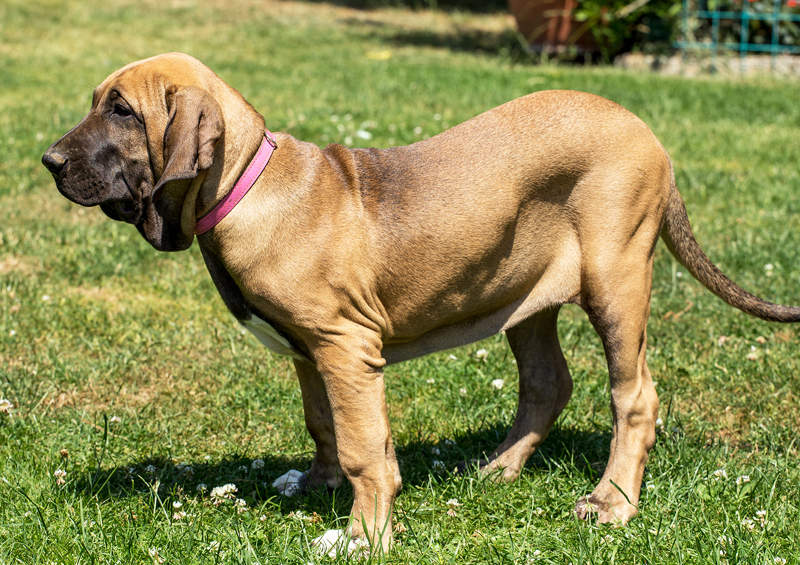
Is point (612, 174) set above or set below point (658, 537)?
above

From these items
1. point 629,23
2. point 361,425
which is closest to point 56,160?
point 361,425

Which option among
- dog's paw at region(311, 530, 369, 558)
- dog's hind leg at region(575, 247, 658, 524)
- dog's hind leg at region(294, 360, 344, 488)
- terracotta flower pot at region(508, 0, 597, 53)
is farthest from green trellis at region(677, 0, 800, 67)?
dog's paw at region(311, 530, 369, 558)

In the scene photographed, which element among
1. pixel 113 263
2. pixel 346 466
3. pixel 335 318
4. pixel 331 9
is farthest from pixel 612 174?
pixel 331 9

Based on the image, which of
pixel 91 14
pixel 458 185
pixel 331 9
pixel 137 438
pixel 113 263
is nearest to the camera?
pixel 458 185

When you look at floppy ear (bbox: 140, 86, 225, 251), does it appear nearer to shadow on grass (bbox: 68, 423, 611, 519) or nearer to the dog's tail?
shadow on grass (bbox: 68, 423, 611, 519)

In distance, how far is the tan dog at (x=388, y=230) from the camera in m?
3.18

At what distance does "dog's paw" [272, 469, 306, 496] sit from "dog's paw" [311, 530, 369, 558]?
0.46 m

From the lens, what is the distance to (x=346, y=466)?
333 cm

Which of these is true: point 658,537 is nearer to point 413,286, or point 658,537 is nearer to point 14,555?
point 413,286

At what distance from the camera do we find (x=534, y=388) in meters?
4.05

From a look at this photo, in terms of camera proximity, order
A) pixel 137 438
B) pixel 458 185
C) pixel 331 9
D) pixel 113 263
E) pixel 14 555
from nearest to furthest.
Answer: pixel 14 555
pixel 458 185
pixel 137 438
pixel 113 263
pixel 331 9

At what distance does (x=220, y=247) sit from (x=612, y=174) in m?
1.42

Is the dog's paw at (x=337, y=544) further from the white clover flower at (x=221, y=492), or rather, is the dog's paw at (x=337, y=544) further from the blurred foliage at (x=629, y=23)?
the blurred foliage at (x=629, y=23)

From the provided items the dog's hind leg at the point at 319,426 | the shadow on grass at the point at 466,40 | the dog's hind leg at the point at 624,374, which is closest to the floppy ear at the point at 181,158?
the dog's hind leg at the point at 319,426
